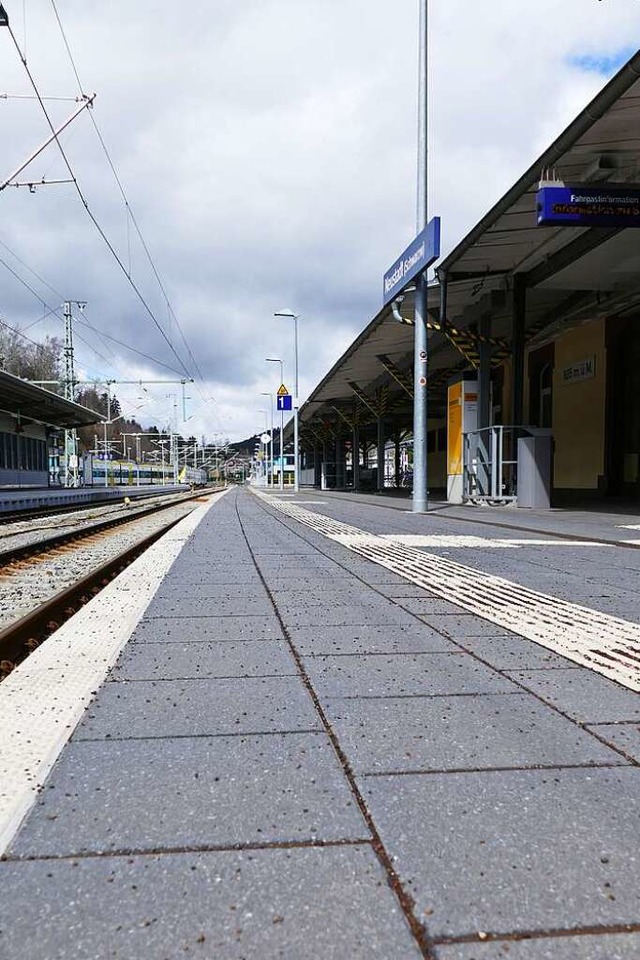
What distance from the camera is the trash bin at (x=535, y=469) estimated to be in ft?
61.1

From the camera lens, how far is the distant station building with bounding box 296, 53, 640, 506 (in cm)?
1253

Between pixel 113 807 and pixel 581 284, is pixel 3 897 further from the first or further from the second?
pixel 581 284

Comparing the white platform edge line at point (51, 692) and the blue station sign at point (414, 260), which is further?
the blue station sign at point (414, 260)

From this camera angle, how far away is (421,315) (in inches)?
667

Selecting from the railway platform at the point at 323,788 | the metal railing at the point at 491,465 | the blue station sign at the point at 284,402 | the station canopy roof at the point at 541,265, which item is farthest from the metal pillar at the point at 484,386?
the blue station sign at the point at 284,402

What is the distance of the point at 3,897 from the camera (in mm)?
1628

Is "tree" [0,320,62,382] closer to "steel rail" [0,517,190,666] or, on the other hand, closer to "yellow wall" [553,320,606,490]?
"yellow wall" [553,320,606,490]

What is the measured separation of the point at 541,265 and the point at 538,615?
16485mm

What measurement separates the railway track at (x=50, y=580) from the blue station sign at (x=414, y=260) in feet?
26.6

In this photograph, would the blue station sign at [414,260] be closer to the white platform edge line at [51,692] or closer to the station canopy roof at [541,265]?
the station canopy roof at [541,265]

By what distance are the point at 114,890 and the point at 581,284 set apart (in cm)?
2149

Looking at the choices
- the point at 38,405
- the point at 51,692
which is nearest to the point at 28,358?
the point at 38,405

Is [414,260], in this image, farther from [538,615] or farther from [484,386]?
[538,615]

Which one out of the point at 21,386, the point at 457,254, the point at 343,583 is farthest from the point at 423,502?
the point at 21,386
